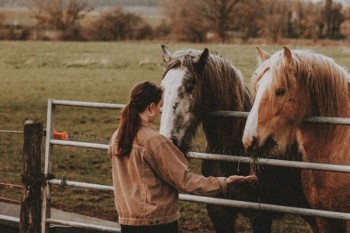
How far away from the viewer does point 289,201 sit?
15.2 feet

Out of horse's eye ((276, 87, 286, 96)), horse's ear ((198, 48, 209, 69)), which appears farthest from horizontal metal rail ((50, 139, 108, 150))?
horse's eye ((276, 87, 286, 96))

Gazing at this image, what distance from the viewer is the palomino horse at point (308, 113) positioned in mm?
3730

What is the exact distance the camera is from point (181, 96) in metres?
4.10

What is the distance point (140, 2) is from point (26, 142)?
2634 cm

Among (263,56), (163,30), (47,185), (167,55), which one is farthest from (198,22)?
(263,56)

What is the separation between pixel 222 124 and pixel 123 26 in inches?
1011

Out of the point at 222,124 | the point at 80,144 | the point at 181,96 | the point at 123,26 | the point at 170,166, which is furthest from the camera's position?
the point at 123,26

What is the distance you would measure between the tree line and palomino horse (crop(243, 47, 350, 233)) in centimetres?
1623

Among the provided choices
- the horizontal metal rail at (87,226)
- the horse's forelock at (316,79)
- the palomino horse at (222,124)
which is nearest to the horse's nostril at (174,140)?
the palomino horse at (222,124)

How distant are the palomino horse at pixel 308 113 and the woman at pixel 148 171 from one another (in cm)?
58

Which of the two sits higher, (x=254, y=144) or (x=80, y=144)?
(x=254, y=144)

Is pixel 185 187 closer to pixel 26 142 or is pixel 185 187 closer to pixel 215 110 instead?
pixel 215 110

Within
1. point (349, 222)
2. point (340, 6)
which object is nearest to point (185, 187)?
point (349, 222)

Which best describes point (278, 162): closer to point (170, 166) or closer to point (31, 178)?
point (170, 166)
